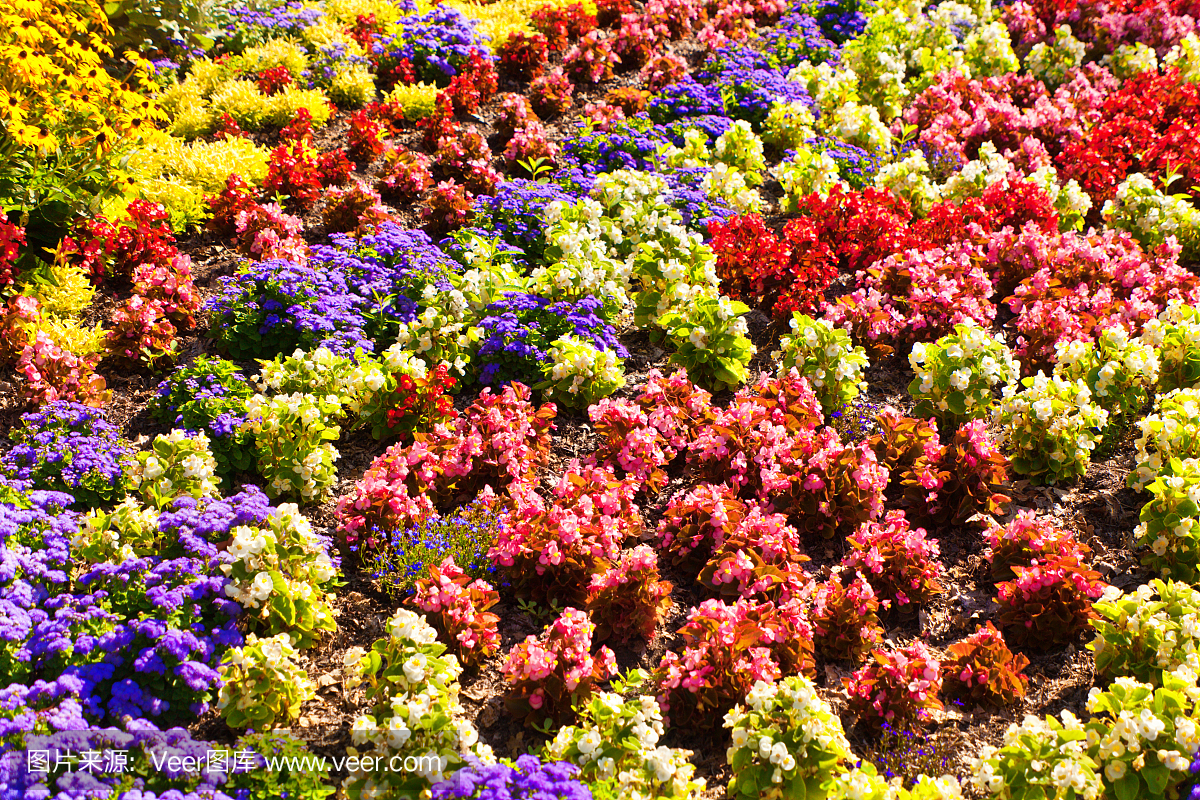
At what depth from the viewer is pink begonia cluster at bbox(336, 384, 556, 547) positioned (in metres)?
6.01

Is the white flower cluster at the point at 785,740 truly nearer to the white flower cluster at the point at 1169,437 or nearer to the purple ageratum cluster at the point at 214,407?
the white flower cluster at the point at 1169,437

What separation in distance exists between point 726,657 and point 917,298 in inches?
171

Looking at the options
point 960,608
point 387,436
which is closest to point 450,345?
point 387,436

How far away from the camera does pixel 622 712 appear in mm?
4676

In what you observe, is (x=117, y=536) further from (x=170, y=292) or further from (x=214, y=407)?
(x=170, y=292)

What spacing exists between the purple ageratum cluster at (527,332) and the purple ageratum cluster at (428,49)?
530cm

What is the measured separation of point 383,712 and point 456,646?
27.2 inches

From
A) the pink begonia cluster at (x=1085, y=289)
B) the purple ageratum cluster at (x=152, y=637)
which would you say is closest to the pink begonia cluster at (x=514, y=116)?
the pink begonia cluster at (x=1085, y=289)

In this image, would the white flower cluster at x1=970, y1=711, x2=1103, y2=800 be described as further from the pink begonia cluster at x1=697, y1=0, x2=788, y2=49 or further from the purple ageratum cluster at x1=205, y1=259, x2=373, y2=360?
the pink begonia cluster at x1=697, y1=0, x2=788, y2=49

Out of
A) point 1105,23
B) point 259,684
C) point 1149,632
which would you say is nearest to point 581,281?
point 259,684

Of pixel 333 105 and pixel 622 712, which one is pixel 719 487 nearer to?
pixel 622 712

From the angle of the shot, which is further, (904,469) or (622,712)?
(904,469)

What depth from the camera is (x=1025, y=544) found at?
602cm

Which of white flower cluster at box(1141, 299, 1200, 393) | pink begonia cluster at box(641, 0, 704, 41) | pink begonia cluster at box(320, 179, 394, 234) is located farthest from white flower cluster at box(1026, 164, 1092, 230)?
pink begonia cluster at box(320, 179, 394, 234)
